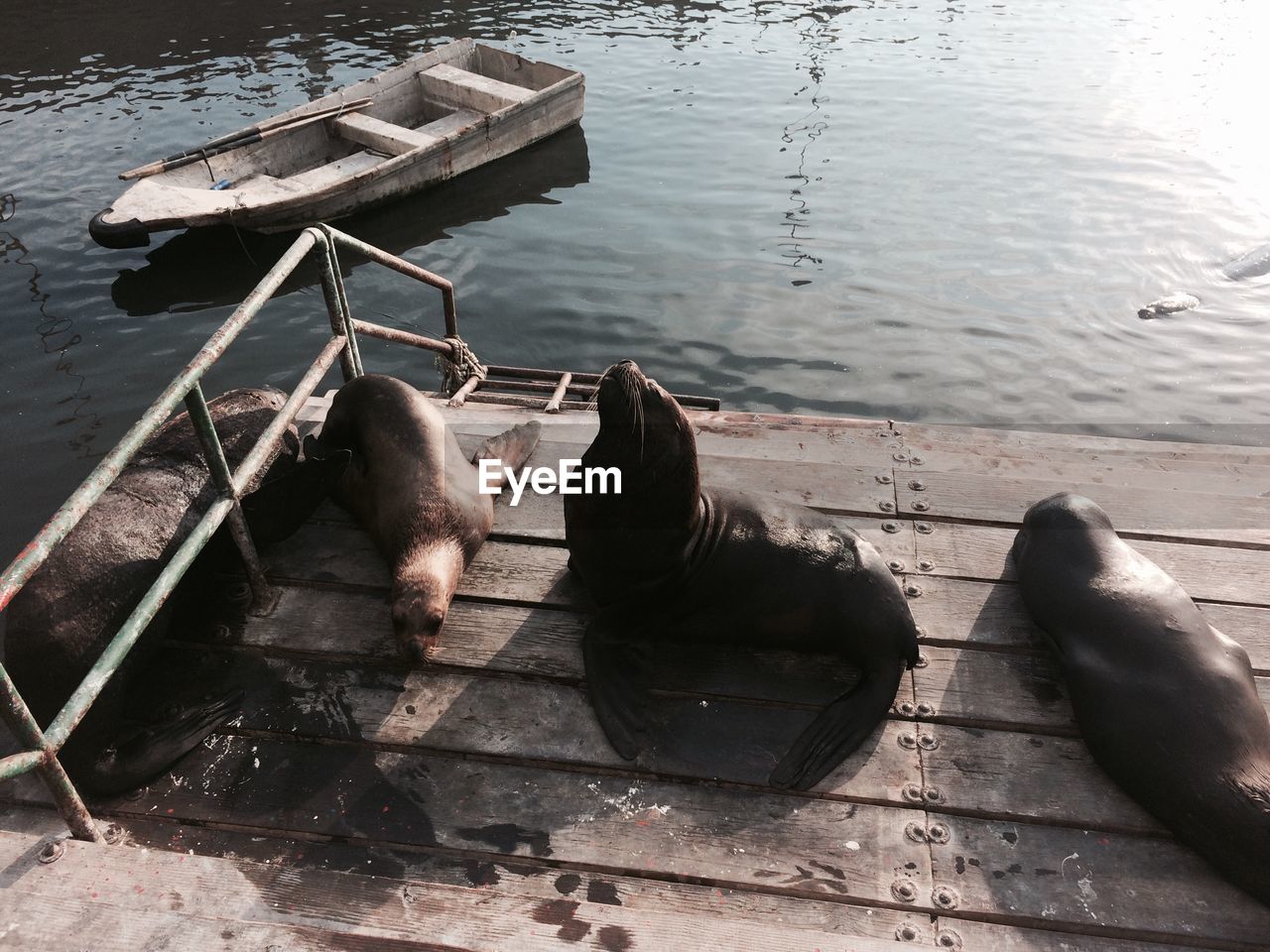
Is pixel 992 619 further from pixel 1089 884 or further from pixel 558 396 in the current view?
pixel 558 396

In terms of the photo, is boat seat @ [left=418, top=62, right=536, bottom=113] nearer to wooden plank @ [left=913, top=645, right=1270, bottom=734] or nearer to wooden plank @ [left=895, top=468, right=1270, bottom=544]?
wooden plank @ [left=895, top=468, right=1270, bottom=544]

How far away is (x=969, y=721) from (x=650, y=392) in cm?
168

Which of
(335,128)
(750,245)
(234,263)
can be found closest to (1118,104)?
(750,245)

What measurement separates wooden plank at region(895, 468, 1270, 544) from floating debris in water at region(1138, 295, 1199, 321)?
683 centimetres

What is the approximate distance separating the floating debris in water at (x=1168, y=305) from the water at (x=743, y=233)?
147 millimetres

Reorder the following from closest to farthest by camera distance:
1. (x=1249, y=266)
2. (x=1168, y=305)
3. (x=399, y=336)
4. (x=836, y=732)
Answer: (x=836, y=732), (x=399, y=336), (x=1168, y=305), (x=1249, y=266)

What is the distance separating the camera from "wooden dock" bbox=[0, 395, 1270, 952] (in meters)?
2.44

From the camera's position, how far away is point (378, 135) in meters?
11.8

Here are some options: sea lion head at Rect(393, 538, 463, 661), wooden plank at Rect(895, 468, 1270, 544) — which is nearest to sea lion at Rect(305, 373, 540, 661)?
sea lion head at Rect(393, 538, 463, 661)

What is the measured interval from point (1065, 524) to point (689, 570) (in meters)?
1.65

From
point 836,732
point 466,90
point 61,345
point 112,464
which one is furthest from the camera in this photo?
point 466,90

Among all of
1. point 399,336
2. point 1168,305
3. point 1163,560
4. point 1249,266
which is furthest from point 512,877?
point 1249,266

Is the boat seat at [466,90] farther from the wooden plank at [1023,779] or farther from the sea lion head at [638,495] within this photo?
the wooden plank at [1023,779]

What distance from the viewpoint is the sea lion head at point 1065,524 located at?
11.9ft
